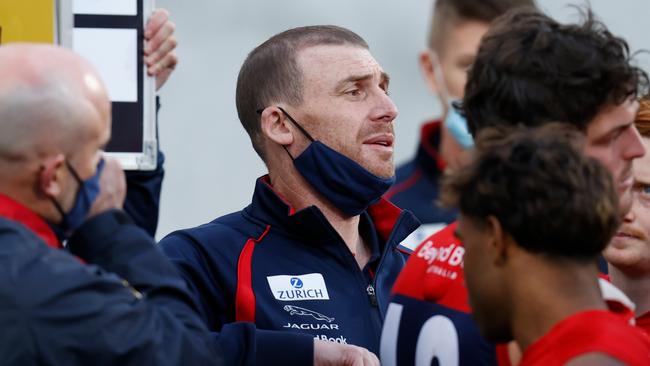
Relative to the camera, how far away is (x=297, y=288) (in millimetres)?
3318

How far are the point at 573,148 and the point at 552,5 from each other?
4.00 m

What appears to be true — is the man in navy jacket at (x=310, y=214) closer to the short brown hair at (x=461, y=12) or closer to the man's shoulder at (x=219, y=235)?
the man's shoulder at (x=219, y=235)

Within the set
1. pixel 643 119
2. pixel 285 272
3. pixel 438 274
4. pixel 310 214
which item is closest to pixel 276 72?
pixel 310 214

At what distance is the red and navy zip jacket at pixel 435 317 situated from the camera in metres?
2.43

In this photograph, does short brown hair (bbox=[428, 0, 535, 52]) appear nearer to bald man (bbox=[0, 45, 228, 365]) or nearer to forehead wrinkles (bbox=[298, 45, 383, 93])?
forehead wrinkles (bbox=[298, 45, 383, 93])

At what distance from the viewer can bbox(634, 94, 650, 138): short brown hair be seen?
337 cm

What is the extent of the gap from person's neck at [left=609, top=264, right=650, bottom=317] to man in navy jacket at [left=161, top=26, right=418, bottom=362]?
619mm

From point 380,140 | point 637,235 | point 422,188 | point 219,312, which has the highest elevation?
point 380,140

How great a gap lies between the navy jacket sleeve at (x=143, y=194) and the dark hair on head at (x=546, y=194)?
1237 millimetres

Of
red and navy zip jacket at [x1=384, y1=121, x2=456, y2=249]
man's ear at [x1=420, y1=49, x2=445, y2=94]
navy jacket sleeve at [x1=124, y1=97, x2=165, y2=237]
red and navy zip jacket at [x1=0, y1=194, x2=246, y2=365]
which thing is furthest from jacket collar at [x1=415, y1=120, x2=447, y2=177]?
red and navy zip jacket at [x1=0, y1=194, x2=246, y2=365]

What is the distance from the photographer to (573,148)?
218 cm

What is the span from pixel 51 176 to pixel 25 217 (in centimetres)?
9

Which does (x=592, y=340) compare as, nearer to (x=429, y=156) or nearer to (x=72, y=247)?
(x=72, y=247)

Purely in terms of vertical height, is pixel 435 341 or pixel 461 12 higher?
pixel 461 12
